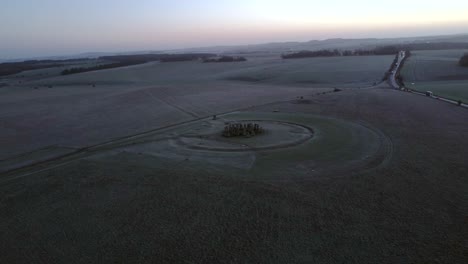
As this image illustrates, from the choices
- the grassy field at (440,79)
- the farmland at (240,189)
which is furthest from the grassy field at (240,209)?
the grassy field at (440,79)

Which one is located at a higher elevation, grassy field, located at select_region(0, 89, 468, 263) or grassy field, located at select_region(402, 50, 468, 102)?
grassy field, located at select_region(402, 50, 468, 102)

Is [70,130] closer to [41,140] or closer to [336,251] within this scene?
[41,140]

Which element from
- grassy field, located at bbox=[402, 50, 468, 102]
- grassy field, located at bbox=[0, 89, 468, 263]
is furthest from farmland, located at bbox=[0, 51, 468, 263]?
grassy field, located at bbox=[402, 50, 468, 102]

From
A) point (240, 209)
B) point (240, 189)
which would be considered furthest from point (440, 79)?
point (240, 209)

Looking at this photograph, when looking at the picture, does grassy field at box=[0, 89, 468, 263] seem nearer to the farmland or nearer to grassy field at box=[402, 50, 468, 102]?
the farmland

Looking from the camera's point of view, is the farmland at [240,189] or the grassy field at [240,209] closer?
the grassy field at [240,209]

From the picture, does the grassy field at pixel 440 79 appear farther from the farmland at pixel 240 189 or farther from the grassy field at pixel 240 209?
the grassy field at pixel 240 209

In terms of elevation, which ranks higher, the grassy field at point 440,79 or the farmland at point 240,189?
the grassy field at point 440,79

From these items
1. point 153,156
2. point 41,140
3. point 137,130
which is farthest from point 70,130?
point 153,156
